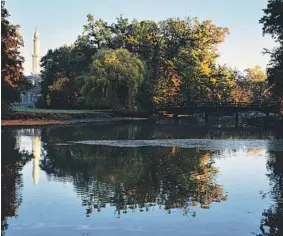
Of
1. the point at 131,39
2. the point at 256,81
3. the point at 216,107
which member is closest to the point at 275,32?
the point at 216,107

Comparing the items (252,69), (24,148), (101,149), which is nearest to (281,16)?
(101,149)

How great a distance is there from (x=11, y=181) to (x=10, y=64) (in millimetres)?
31073

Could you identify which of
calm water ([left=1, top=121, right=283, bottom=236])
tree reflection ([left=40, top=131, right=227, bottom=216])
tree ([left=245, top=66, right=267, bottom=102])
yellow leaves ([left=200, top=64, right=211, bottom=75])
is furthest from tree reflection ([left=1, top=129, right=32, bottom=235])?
tree ([left=245, top=66, right=267, bottom=102])

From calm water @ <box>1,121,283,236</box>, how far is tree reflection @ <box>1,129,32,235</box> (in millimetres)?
30

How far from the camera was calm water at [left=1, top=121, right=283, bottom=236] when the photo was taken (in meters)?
11.0

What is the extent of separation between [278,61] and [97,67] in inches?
1035

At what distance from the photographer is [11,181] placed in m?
16.5

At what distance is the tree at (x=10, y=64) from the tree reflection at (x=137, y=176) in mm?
18291

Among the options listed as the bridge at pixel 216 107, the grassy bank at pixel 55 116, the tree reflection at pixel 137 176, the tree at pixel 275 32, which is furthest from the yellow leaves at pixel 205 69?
the tree reflection at pixel 137 176

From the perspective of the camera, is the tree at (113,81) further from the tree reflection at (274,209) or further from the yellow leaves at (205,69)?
the tree reflection at (274,209)

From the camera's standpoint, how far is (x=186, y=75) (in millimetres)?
74000

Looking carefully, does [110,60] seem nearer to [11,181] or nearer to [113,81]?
[113,81]

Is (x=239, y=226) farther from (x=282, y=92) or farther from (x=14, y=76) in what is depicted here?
(x=14, y=76)

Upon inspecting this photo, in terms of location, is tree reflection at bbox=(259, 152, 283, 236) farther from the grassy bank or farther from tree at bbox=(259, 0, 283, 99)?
the grassy bank
